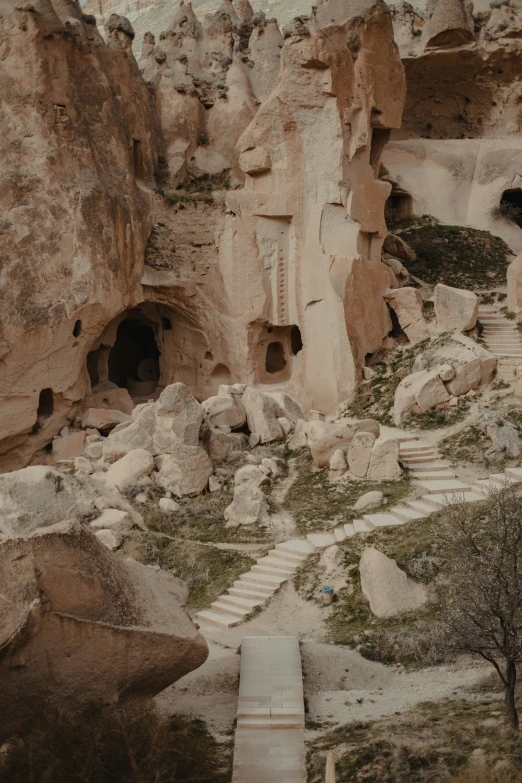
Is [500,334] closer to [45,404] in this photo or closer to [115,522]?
[115,522]

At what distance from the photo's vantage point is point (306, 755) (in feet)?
37.7

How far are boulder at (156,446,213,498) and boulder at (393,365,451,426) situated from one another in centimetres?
543

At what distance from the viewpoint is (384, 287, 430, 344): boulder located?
27969mm

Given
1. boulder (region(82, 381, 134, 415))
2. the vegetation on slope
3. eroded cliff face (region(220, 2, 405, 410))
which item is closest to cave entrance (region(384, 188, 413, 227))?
the vegetation on slope

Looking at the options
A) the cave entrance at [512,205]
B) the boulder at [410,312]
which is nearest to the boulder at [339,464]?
the boulder at [410,312]

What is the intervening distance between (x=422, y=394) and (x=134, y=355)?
14.7 m

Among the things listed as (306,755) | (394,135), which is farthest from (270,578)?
(394,135)

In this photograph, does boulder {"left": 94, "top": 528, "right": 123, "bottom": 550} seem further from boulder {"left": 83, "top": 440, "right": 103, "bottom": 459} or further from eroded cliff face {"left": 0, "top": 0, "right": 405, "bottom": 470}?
eroded cliff face {"left": 0, "top": 0, "right": 405, "bottom": 470}

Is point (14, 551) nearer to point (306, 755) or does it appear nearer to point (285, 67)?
point (306, 755)

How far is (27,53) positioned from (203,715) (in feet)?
71.8

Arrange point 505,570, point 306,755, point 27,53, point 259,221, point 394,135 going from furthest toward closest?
point 394,135 → point 259,221 → point 27,53 → point 505,570 → point 306,755

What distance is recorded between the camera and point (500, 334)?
88.8ft

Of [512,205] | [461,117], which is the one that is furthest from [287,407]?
[461,117]

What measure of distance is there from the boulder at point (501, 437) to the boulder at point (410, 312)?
5.66m
